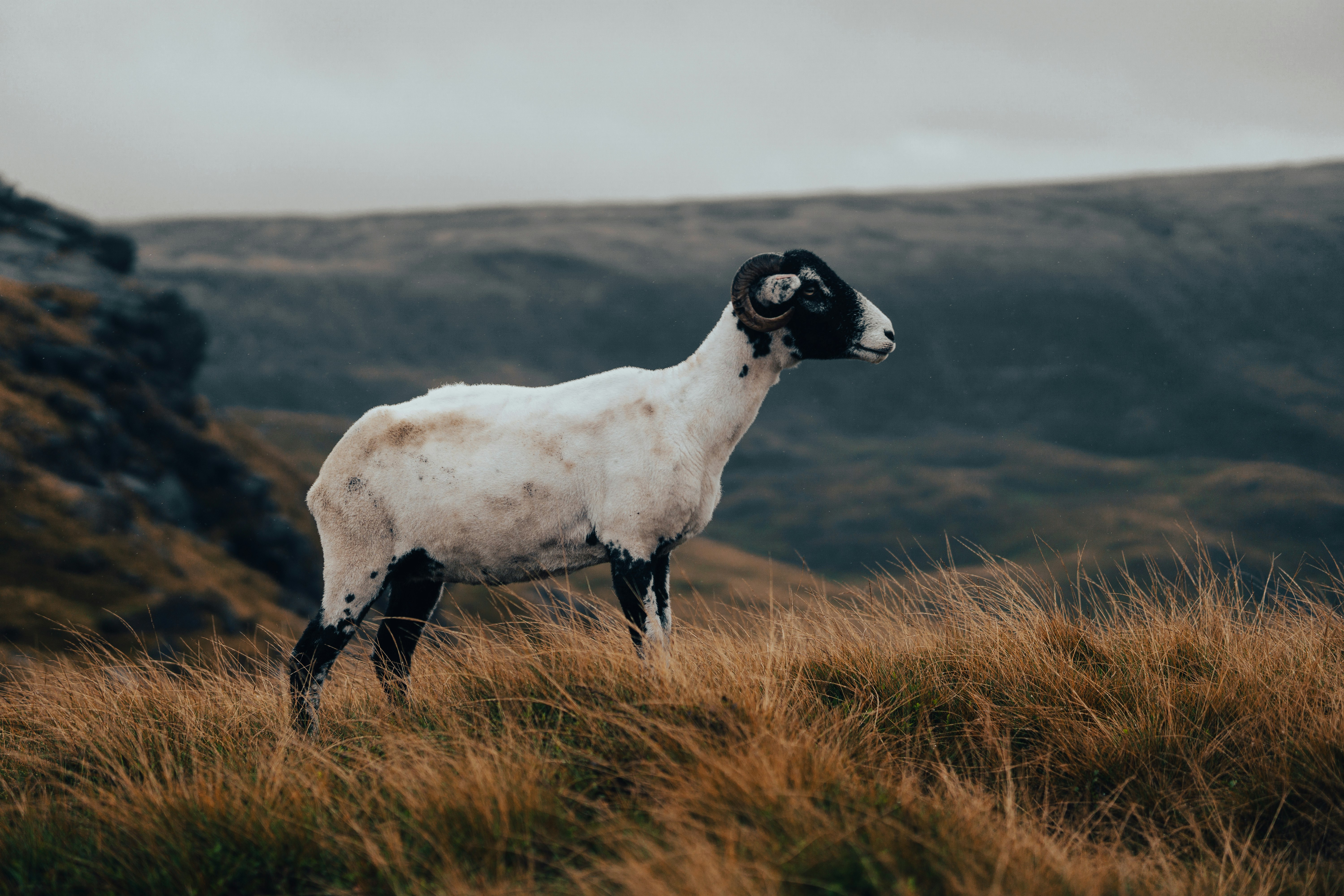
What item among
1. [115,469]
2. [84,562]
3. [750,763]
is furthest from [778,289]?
[115,469]

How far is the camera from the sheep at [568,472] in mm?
6230

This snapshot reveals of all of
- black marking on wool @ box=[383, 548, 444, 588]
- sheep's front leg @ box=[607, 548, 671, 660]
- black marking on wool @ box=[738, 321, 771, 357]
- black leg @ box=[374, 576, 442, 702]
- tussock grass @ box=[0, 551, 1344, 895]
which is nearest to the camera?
tussock grass @ box=[0, 551, 1344, 895]

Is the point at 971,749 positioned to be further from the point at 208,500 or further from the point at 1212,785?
the point at 208,500

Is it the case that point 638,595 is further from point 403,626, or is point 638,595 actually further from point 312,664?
point 312,664

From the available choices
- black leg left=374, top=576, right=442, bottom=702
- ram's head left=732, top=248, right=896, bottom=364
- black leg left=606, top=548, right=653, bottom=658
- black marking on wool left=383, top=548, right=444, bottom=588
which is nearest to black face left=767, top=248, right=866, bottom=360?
ram's head left=732, top=248, right=896, bottom=364

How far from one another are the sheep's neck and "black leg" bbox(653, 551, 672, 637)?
712mm

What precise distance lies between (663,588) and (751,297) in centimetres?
215

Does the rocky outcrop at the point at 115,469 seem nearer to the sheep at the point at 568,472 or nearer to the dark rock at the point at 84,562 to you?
the dark rock at the point at 84,562

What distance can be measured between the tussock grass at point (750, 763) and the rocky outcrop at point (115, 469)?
166 feet

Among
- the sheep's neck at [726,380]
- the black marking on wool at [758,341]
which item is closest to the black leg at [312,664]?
the sheep's neck at [726,380]

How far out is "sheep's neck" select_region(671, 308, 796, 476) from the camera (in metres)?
6.52

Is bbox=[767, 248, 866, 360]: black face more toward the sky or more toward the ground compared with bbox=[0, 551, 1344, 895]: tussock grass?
more toward the sky

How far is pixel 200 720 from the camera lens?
21.1 feet

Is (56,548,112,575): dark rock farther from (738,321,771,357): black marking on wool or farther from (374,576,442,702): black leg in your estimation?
(738,321,771,357): black marking on wool
